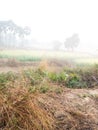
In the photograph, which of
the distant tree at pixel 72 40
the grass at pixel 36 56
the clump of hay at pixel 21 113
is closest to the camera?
the clump of hay at pixel 21 113

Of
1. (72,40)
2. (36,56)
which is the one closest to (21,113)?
(36,56)

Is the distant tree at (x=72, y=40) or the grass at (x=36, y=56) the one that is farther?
the distant tree at (x=72, y=40)

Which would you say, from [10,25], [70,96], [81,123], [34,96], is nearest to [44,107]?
[34,96]

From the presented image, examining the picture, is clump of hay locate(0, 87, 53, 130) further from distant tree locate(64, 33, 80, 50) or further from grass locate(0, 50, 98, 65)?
distant tree locate(64, 33, 80, 50)

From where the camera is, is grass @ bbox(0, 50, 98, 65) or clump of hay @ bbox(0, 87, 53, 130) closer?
clump of hay @ bbox(0, 87, 53, 130)

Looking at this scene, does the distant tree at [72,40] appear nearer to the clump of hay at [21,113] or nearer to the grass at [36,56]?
the grass at [36,56]

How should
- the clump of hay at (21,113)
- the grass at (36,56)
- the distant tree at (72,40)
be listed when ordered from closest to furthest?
the clump of hay at (21,113), the grass at (36,56), the distant tree at (72,40)

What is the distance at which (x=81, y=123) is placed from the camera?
4121 mm

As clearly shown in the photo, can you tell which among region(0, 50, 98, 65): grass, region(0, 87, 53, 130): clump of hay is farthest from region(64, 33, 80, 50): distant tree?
region(0, 87, 53, 130): clump of hay

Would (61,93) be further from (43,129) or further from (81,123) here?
(43,129)

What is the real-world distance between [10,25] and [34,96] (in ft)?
178

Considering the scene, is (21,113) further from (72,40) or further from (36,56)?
(72,40)

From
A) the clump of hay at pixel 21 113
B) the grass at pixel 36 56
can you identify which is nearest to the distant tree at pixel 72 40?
the grass at pixel 36 56

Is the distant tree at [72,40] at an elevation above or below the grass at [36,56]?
above
